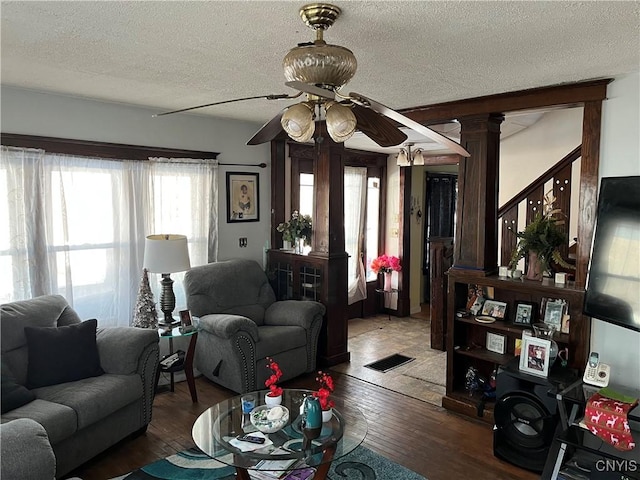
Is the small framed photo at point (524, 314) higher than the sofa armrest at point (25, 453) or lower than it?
higher

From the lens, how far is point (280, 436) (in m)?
2.47

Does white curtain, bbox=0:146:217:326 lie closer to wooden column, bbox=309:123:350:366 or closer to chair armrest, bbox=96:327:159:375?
chair armrest, bbox=96:327:159:375

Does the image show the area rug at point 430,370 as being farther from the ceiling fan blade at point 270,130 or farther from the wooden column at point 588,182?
the ceiling fan blade at point 270,130

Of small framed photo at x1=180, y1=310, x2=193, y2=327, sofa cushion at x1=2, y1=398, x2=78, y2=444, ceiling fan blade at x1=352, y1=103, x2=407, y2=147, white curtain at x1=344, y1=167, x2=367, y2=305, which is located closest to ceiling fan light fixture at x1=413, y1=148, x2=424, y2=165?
white curtain at x1=344, y1=167, x2=367, y2=305

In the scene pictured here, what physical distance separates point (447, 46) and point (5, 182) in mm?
3107

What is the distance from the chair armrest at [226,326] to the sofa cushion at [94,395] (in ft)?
2.65

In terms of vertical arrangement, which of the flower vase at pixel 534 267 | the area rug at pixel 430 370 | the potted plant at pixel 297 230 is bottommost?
the area rug at pixel 430 370

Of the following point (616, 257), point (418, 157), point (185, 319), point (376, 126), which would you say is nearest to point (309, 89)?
point (376, 126)

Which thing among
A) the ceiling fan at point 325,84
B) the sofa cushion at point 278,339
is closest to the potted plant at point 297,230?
the sofa cushion at point 278,339

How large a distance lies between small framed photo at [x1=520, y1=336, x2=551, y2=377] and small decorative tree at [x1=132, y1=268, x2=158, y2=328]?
2774 millimetres

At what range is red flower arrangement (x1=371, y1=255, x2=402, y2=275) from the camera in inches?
260

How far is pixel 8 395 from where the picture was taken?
2648mm

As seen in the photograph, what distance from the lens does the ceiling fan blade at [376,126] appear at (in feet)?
6.50

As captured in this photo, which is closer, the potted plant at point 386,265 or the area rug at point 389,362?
the area rug at point 389,362
